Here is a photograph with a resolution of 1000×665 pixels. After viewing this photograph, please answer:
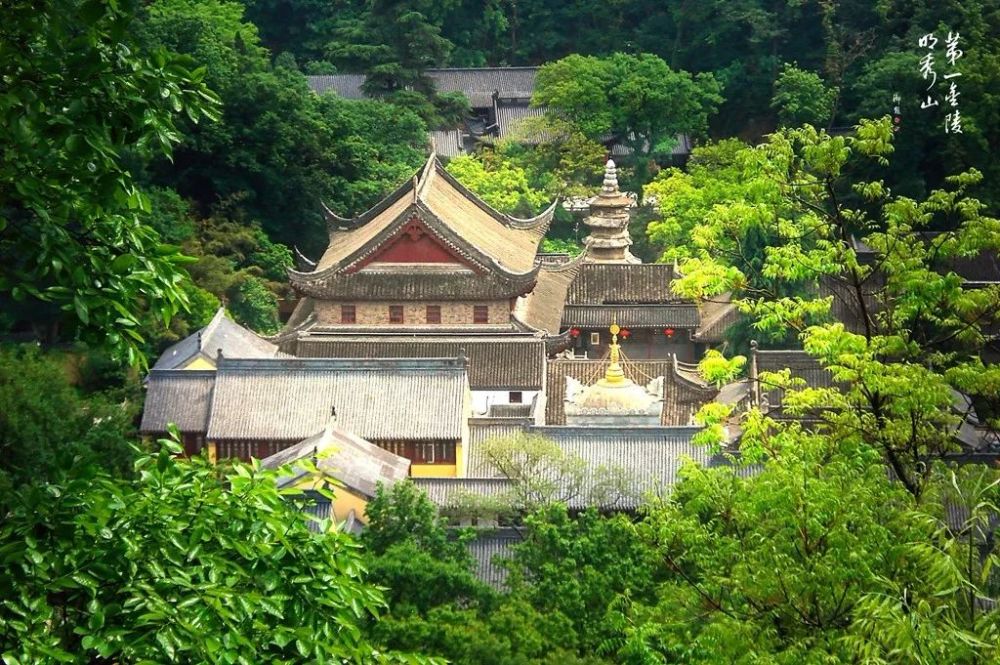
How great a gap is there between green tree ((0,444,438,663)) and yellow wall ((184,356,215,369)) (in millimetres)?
26465

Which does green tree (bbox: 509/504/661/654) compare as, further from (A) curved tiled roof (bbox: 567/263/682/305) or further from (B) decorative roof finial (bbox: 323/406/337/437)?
(A) curved tiled roof (bbox: 567/263/682/305)

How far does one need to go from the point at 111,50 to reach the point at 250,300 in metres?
34.4

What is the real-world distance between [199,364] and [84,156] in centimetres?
2724

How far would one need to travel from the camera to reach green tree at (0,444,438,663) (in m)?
8.12

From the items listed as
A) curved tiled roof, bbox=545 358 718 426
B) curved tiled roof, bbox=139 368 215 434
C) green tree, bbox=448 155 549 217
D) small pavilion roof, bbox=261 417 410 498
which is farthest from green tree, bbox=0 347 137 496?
green tree, bbox=448 155 549 217

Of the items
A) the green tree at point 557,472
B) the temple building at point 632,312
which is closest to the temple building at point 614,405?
the green tree at point 557,472

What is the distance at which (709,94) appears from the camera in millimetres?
58938

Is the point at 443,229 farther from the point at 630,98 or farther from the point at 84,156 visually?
the point at 84,156

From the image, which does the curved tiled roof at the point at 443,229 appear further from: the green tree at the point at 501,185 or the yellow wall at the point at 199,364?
the green tree at the point at 501,185

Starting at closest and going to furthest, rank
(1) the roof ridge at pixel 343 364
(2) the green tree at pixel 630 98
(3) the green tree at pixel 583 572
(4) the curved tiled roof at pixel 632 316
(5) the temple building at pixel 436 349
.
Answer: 1. (3) the green tree at pixel 583 572
2. (5) the temple building at pixel 436 349
3. (1) the roof ridge at pixel 343 364
4. (4) the curved tiled roof at pixel 632 316
5. (2) the green tree at pixel 630 98

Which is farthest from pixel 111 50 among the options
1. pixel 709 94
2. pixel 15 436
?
pixel 709 94

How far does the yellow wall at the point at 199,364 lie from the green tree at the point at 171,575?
2646cm

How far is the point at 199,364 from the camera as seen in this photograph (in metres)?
35.4

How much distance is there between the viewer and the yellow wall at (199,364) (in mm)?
35375
